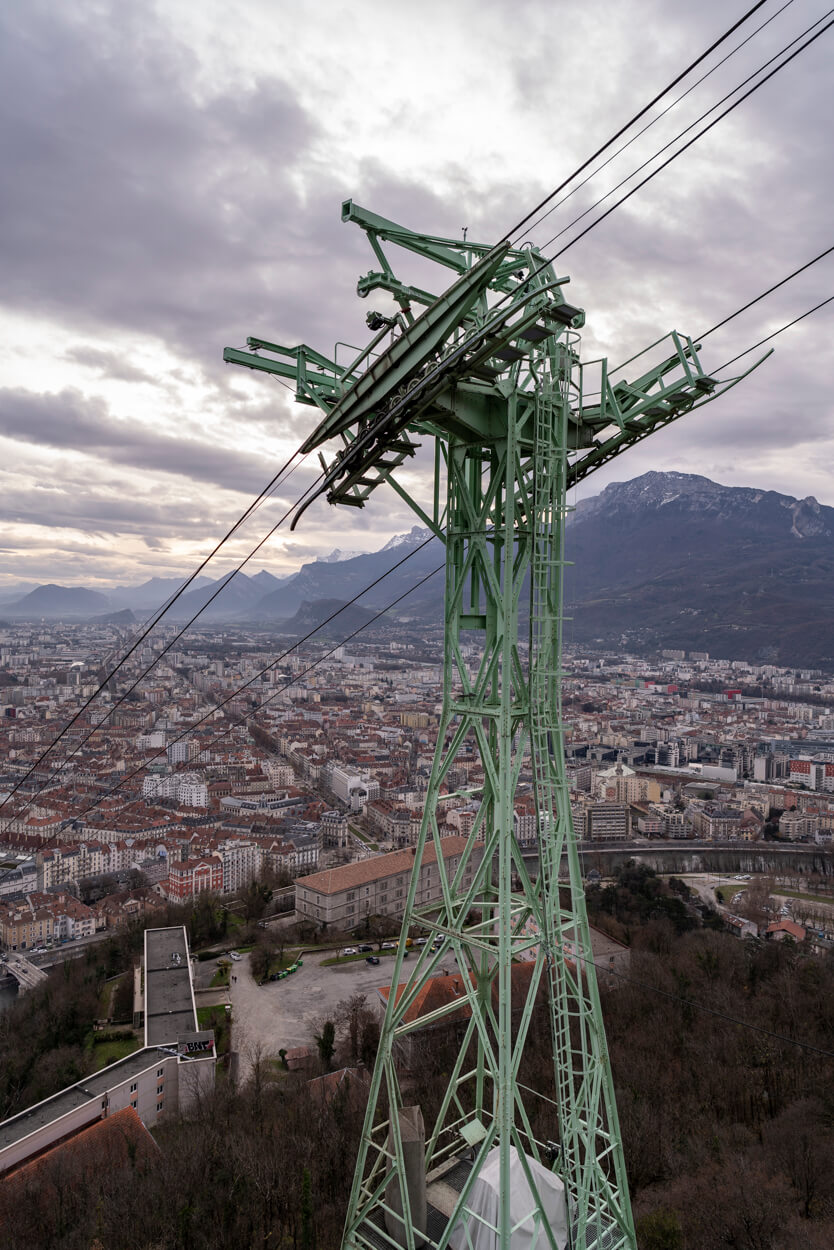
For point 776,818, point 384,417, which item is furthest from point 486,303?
point 776,818

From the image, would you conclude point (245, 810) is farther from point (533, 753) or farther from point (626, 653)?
point (626, 653)

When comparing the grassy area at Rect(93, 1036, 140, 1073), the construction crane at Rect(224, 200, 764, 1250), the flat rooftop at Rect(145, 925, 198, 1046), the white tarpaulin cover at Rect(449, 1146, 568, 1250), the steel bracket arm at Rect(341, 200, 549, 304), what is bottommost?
the grassy area at Rect(93, 1036, 140, 1073)

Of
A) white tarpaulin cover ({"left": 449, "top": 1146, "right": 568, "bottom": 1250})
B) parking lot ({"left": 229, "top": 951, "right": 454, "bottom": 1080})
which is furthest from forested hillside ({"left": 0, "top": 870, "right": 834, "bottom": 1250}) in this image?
white tarpaulin cover ({"left": 449, "top": 1146, "right": 568, "bottom": 1250})

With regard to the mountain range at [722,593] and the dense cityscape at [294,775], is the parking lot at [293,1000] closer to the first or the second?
the dense cityscape at [294,775]

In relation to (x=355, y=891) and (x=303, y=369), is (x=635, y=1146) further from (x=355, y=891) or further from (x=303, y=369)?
(x=355, y=891)

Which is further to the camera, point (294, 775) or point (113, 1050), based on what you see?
point (294, 775)

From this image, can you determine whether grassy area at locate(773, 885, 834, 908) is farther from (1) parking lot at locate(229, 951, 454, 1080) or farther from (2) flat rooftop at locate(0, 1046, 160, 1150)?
(2) flat rooftop at locate(0, 1046, 160, 1150)

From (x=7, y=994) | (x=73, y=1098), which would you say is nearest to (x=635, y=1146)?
(x=73, y=1098)
